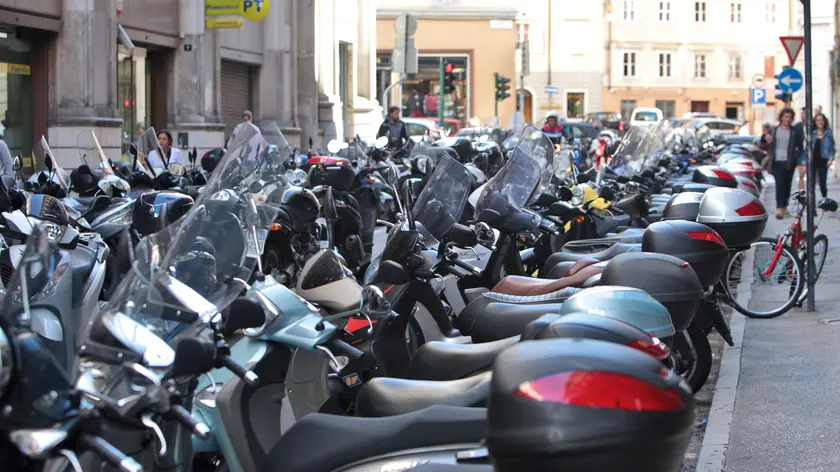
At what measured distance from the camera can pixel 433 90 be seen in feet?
200

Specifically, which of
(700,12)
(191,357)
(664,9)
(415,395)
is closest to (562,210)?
(415,395)

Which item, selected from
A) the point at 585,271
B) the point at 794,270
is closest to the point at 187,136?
the point at 794,270

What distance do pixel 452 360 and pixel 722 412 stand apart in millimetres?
2347

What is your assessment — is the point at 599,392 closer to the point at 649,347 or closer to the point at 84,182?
the point at 649,347

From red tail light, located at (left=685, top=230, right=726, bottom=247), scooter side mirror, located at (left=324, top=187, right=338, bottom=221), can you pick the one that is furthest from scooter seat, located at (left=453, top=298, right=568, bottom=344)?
scooter side mirror, located at (left=324, top=187, right=338, bottom=221)

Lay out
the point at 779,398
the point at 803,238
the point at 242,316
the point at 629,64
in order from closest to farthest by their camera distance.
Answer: the point at 242,316 → the point at 779,398 → the point at 803,238 → the point at 629,64

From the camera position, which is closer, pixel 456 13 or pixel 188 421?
pixel 188 421

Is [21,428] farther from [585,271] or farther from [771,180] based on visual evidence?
[771,180]

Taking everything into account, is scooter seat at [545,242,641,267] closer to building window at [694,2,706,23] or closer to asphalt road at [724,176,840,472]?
asphalt road at [724,176,840,472]

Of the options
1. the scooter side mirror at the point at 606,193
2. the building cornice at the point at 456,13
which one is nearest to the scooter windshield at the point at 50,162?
the scooter side mirror at the point at 606,193

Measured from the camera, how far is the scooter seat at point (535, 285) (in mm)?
5906

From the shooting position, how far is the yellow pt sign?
2052cm

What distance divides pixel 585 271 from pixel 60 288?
2654 mm

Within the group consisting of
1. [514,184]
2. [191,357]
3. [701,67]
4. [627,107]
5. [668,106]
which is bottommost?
[191,357]
